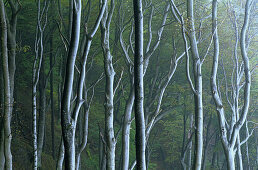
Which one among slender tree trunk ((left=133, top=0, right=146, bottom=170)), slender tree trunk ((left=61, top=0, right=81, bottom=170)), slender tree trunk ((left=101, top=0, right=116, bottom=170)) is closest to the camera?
slender tree trunk ((left=133, top=0, right=146, bottom=170))

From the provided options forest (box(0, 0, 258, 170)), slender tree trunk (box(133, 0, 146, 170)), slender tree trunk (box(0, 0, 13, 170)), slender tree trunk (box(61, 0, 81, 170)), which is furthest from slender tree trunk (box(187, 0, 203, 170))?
slender tree trunk (box(0, 0, 13, 170))

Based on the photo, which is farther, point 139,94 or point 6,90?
point 6,90

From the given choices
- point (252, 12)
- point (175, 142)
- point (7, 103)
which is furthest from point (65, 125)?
point (175, 142)

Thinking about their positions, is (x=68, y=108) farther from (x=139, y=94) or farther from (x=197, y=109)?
(x=197, y=109)

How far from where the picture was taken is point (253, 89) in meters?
18.9

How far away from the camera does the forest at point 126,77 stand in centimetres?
846

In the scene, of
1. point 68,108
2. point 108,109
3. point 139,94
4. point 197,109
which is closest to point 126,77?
point 108,109

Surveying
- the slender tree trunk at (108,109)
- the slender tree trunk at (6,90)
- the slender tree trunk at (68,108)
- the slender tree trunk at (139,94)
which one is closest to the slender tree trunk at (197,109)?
the slender tree trunk at (108,109)

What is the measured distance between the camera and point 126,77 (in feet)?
59.3

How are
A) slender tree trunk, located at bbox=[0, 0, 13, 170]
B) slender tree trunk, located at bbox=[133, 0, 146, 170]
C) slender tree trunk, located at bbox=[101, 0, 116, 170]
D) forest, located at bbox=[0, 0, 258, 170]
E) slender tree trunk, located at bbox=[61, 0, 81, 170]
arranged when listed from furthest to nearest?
slender tree trunk, located at bbox=[101, 0, 116, 170] → slender tree trunk, located at bbox=[0, 0, 13, 170] → forest, located at bbox=[0, 0, 258, 170] → slender tree trunk, located at bbox=[61, 0, 81, 170] → slender tree trunk, located at bbox=[133, 0, 146, 170]

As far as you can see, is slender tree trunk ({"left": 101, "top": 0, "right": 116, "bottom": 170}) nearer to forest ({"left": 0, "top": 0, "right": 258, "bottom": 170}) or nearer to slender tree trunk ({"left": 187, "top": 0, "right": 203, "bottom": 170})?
forest ({"left": 0, "top": 0, "right": 258, "bottom": 170})

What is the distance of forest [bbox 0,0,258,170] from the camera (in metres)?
8.46

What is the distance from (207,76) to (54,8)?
9241mm

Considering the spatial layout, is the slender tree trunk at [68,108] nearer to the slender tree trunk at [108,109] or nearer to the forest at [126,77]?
the forest at [126,77]
